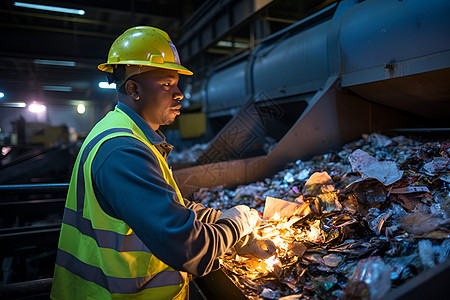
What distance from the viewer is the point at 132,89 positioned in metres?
1.38

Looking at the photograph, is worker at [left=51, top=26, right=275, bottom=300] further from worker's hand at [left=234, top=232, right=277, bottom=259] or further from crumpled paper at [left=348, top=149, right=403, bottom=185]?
crumpled paper at [left=348, top=149, right=403, bottom=185]

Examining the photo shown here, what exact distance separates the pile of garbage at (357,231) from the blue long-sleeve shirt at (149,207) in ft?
1.56

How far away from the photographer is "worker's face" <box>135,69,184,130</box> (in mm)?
1395

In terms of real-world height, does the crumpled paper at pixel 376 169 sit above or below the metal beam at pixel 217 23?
below

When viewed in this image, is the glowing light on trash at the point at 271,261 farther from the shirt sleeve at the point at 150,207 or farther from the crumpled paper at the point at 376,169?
the crumpled paper at the point at 376,169

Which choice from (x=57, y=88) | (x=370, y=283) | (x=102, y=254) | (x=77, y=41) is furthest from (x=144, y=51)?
(x=77, y=41)

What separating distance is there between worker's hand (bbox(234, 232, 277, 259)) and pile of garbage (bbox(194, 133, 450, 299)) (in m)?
0.04

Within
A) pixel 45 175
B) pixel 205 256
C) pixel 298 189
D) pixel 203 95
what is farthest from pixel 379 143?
pixel 45 175

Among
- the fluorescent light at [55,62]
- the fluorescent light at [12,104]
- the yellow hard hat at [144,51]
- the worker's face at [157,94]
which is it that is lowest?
the worker's face at [157,94]

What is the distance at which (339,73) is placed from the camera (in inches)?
123

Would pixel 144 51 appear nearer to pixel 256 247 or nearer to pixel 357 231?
pixel 256 247

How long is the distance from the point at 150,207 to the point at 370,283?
2.85ft

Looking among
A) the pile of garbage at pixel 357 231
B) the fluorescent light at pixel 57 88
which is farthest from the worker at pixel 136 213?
the fluorescent light at pixel 57 88

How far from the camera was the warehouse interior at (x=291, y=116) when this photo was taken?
158 centimetres
